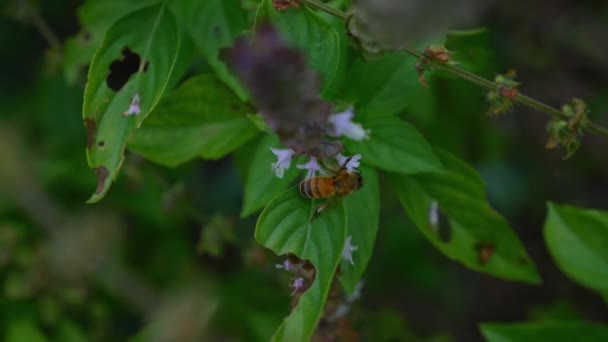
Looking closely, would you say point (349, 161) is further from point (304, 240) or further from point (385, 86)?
point (385, 86)

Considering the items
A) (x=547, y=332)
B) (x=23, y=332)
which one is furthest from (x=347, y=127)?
(x=23, y=332)

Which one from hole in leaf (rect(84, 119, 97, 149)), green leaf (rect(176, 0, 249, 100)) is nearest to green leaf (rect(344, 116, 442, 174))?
green leaf (rect(176, 0, 249, 100))

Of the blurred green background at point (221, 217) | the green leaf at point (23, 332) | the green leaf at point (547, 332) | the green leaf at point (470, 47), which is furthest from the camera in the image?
the green leaf at point (23, 332)

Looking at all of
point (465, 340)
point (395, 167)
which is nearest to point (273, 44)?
point (395, 167)

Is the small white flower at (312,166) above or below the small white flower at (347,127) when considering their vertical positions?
below

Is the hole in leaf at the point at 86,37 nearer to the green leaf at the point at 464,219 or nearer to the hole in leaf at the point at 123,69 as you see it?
the hole in leaf at the point at 123,69

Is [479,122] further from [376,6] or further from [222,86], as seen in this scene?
[376,6]

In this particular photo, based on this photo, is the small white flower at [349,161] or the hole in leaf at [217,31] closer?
the small white flower at [349,161]

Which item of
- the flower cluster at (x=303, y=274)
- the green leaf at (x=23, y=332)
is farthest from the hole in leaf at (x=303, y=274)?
the green leaf at (x=23, y=332)
